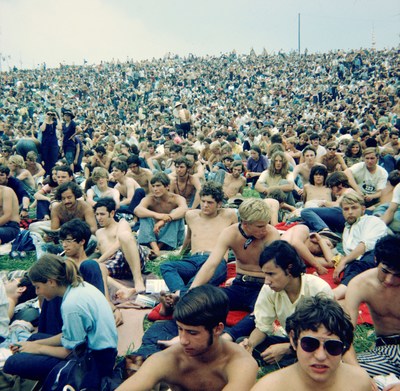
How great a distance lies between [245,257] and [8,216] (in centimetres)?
428

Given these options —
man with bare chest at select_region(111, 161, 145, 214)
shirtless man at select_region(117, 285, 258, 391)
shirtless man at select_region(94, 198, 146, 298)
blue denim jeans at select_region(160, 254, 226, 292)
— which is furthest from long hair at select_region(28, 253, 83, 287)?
man with bare chest at select_region(111, 161, 145, 214)

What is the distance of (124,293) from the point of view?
528 cm

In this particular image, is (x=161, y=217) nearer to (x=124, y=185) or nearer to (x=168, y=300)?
(x=124, y=185)

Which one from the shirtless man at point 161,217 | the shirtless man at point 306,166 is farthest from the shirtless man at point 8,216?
the shirtless man at point 306,166

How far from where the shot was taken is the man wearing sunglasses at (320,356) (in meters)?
2.30

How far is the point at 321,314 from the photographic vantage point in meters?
2.39

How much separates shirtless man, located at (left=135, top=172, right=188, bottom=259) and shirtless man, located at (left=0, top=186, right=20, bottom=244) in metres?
2.00

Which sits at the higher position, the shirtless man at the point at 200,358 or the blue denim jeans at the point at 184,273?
the shirtless man at the point at 200,358

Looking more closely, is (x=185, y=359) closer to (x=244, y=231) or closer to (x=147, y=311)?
(x=244, y=231)

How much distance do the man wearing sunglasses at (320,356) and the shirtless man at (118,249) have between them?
3.20 metres

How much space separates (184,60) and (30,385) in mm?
44302

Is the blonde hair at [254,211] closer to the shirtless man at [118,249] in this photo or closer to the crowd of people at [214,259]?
the crowd of people at [214,259]

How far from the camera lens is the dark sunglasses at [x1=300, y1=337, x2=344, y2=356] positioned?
7.56ft

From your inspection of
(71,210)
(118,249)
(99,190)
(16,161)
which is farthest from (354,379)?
(16,161)
